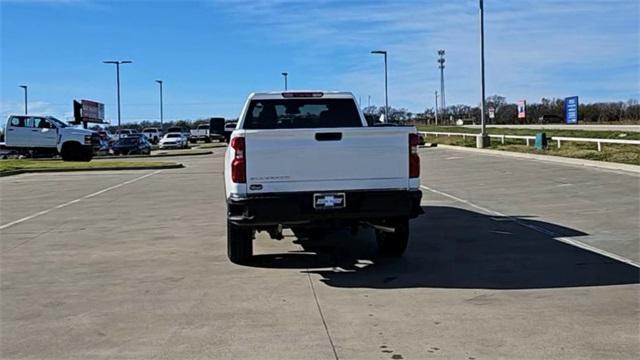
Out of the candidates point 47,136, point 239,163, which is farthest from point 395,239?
point 47,136

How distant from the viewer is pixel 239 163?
7777 mm

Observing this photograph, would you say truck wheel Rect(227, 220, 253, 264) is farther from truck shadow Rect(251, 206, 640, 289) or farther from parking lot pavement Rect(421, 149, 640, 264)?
parking lot pavement Rect(421, 149, 640, 264)

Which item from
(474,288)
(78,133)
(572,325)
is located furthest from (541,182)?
(78,133)

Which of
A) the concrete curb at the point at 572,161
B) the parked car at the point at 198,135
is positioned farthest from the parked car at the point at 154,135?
the concrete curb at the point at 572,161

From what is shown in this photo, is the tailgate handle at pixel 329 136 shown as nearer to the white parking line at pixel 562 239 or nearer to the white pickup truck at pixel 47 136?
the white parking line at pixel 562 239

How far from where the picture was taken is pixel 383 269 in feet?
27.9

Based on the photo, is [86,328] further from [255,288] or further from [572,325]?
[572,325]

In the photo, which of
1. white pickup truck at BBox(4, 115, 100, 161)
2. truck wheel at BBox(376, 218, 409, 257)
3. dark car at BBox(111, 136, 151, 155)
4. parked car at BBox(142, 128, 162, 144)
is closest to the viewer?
truck wheel at BBox(376, 218, 409, 257)

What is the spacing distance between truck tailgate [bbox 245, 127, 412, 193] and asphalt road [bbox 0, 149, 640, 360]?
1079 mm

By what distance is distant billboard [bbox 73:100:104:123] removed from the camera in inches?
2361

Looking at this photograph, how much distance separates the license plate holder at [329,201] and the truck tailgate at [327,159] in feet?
0.26

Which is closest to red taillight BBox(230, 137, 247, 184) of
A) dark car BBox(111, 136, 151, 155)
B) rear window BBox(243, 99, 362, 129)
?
rear window BBox(243, 99, 362, 129)

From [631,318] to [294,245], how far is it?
5222mm

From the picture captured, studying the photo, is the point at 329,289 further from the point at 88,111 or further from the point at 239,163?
the point at 88,111
